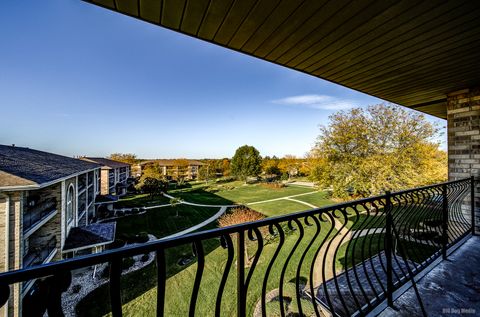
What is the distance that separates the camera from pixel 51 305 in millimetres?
767

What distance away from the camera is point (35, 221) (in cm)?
764

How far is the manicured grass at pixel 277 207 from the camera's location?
1672 cm

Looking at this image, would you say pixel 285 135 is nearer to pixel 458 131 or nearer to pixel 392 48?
pixel 458 131

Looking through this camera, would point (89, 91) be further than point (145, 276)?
Yes

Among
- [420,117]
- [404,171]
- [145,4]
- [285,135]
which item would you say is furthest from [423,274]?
[285,135]

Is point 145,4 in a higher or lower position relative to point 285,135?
lower

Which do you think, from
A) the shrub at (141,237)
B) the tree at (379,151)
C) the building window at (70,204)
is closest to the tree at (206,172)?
the shrub at (141,237)

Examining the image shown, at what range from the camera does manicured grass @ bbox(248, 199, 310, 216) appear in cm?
A: 1672

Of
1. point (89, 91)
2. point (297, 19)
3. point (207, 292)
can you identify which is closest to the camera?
point (297, 19)

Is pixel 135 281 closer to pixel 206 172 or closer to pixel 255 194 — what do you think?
pixel 255 194

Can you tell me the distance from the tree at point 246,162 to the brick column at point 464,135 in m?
33.6

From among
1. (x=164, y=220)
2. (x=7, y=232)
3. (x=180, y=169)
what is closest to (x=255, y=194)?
(x=164, y=220)

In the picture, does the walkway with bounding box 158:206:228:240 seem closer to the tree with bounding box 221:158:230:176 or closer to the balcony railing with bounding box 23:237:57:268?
the balcony railing with bounding box 23:237:57:268

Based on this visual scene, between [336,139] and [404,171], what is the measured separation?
3957 millimetres
